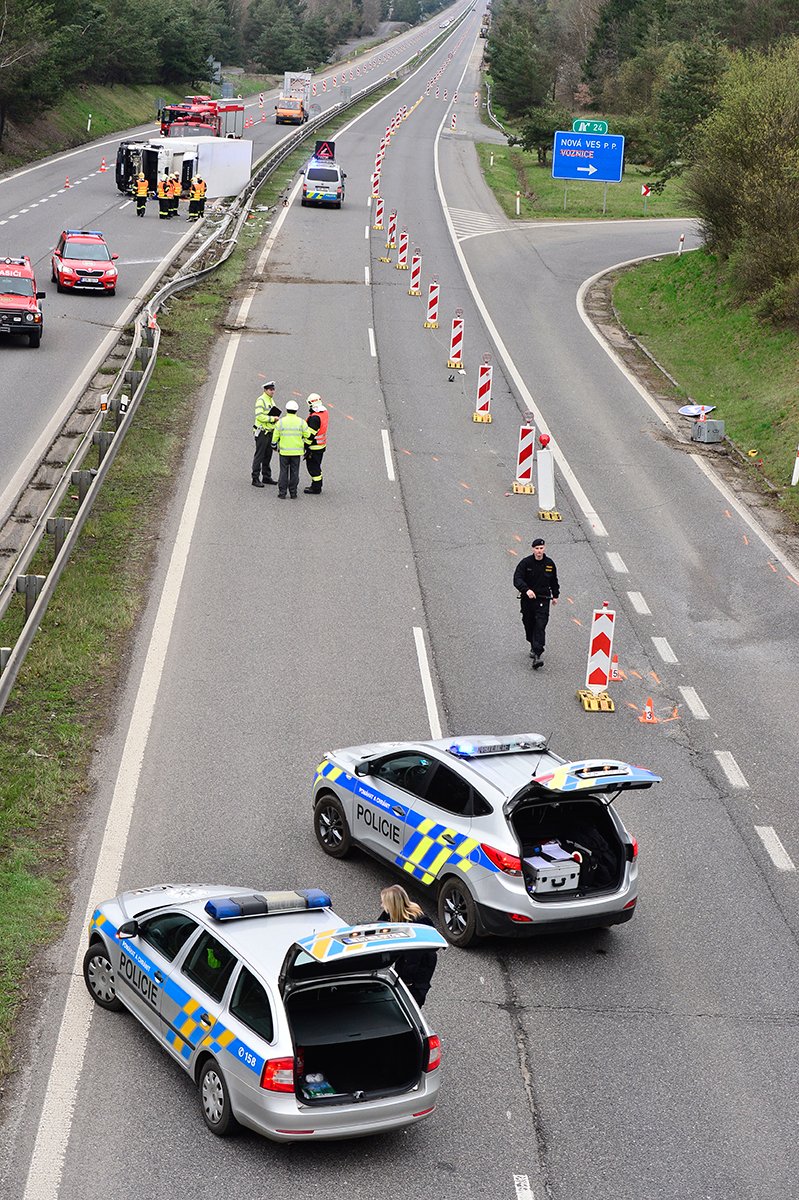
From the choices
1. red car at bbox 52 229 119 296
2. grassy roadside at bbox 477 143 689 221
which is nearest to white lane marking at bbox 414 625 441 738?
red car at bbox 52 229 119 296

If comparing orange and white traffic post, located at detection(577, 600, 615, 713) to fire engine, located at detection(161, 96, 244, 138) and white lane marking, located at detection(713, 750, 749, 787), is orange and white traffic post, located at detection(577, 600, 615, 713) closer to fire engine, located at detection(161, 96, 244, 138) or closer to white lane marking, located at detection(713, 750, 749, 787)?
white lane marking, located at detection(713, 750, 749, 787)

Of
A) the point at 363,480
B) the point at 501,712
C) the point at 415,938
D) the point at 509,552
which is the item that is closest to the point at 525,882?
the point at 415,938

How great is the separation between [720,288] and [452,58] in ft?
454

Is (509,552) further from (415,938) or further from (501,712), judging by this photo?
(415,938)

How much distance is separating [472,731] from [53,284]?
26.9 m

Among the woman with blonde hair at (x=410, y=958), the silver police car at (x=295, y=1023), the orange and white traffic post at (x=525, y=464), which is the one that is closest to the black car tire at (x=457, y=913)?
the woman with blonde hair at (x=410, y=958)

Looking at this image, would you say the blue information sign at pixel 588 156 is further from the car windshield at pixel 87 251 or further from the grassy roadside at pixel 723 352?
the car windshield at pixel 87 251

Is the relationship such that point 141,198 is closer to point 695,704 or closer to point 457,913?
point 695,704

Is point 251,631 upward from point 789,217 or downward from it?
downward

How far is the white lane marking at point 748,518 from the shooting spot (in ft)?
73.1

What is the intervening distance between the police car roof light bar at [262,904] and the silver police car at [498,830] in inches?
74.2

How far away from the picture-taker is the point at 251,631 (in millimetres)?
17469

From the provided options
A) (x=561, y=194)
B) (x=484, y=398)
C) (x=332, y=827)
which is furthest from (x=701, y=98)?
(x=332, y=827)

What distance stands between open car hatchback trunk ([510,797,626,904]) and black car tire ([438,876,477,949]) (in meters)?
0.50
